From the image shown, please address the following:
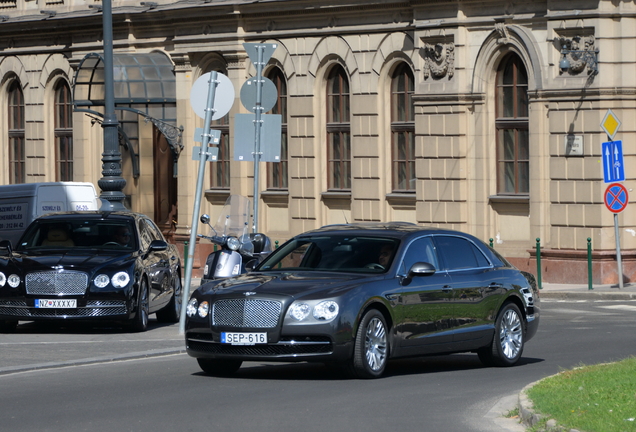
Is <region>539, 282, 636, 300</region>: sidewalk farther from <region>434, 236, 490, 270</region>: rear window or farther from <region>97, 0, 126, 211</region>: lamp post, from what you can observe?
<region>434, 236, 490, 270</region>: rear window

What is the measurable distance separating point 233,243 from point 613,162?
9.88 meters

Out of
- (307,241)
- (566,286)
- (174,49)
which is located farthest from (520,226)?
(307,241)

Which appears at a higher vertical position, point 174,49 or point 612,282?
point 174,49

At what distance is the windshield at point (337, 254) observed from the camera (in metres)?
12.8

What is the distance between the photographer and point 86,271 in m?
17.1

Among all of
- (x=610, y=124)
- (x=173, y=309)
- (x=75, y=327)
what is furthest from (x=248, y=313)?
(x=610, y=124)

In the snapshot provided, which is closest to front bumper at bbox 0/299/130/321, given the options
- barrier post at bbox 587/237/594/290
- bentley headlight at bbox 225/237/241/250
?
bentley headlight at bbox 225/237/241/250

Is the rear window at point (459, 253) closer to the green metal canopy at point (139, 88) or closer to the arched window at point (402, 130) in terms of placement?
the arched window at point (402, 130)

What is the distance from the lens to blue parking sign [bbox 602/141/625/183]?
24547 millimetres

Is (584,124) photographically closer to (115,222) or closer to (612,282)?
(612,282)

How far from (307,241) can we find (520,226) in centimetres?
1458

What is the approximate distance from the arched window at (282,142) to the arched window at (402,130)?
3.37m

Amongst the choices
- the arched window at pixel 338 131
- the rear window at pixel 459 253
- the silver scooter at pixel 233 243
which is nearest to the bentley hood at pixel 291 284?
the rear window at pixel 459 253

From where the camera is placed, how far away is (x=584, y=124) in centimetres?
2569
